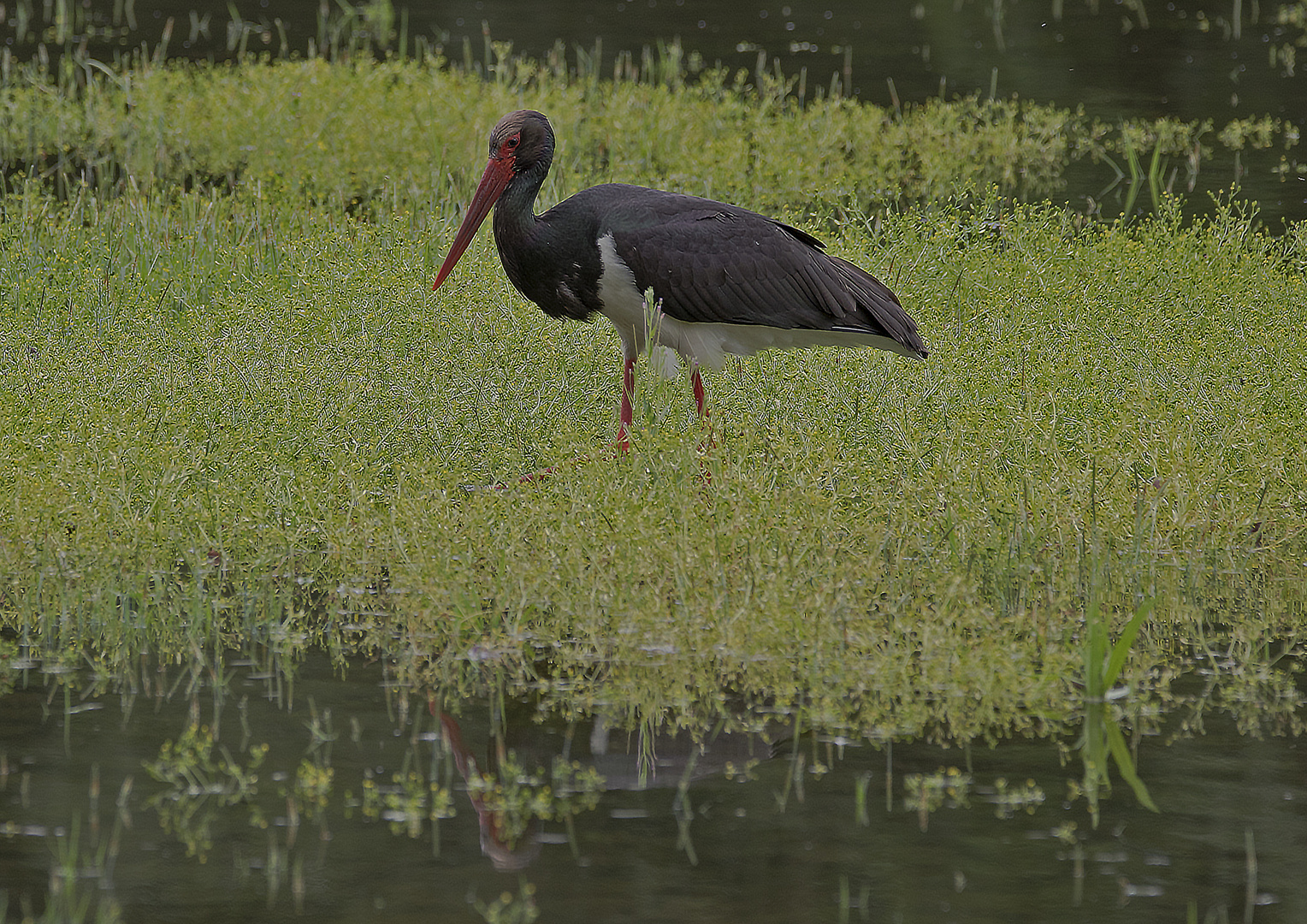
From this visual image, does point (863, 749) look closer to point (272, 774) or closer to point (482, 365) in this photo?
point (272, 774)

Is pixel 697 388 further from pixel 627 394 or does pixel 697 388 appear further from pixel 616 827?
pixel 616 827

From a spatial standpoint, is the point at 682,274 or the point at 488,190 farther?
Answer: the point at 488,190

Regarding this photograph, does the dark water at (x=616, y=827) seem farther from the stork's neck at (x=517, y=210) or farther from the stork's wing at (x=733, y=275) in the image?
the stork's neck at (x=517, y=210)

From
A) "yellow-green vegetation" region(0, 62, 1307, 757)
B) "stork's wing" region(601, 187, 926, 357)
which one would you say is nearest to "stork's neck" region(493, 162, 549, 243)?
"stork's wing" region(601, 187, 926, 357)

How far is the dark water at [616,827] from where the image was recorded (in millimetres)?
3656

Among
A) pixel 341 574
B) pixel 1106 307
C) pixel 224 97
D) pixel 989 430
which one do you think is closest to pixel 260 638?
pixel 341 574

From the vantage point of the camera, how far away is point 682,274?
21.4ft

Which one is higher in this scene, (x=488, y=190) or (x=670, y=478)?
(x=488, y=190)

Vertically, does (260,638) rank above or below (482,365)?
below

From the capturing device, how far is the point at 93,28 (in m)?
17.0

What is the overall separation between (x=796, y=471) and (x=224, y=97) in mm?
8831

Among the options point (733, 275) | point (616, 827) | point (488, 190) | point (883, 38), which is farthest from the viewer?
point (883, 38)

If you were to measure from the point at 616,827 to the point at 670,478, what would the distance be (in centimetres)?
182

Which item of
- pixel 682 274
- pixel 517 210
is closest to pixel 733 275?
pixel 682 274
